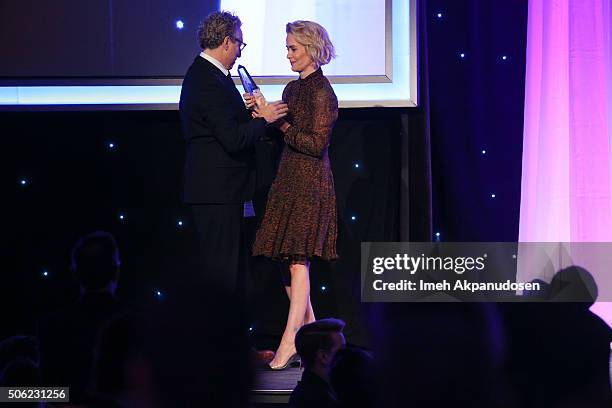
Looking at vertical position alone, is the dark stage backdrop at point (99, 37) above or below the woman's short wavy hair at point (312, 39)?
above

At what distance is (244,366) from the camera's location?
1062mm

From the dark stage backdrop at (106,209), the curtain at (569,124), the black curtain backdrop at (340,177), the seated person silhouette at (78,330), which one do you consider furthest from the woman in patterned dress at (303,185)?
the seated person silhouette at (78,330)

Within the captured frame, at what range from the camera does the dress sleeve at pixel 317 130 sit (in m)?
2.91

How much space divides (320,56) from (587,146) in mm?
1388

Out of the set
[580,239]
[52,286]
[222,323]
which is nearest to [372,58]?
[580,239]

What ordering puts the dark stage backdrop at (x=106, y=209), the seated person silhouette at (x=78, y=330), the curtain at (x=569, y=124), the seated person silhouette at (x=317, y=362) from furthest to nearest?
the dark stage backdrop at (x=106, y=209) → the curtain at (x=569, y=124) → the seated person silhouette at (x=78, y=330) → the seated person silhouette at (x=317, y=362)

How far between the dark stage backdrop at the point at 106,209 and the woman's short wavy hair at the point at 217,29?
3.11ft

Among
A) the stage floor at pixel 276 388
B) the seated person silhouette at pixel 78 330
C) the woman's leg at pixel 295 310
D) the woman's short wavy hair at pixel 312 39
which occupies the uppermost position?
the woman's short wavy hair at pixel 312 39

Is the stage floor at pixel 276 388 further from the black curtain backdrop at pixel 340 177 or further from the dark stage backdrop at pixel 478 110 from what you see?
the dark stage backdrop at pixel 478 110

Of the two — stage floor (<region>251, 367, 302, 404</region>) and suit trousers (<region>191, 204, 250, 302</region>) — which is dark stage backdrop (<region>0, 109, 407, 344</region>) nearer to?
suit trousers (<region>191, 204, 250, 302</region>)

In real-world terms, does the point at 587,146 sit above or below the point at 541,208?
above

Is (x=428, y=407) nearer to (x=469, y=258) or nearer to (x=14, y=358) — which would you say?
(x=14, y=358)

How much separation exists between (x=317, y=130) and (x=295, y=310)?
0.66 m

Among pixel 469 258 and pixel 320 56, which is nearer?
pixel 320 56
